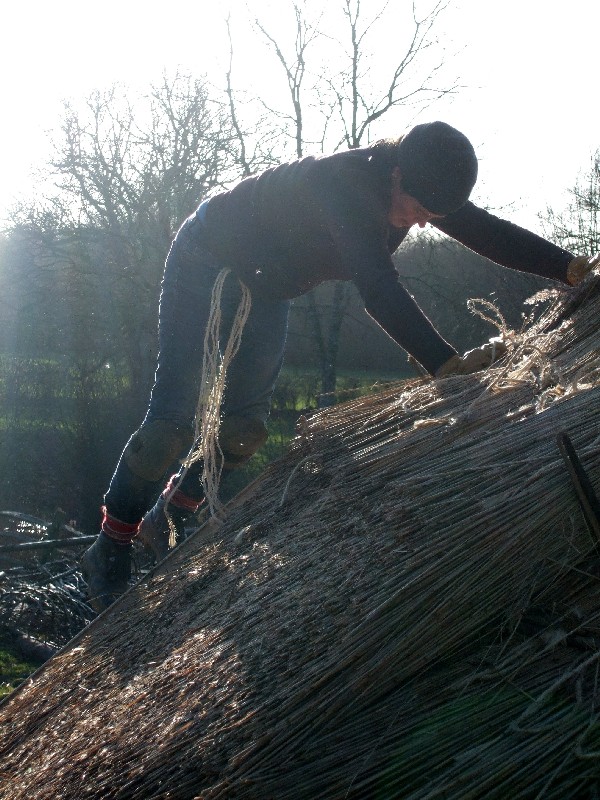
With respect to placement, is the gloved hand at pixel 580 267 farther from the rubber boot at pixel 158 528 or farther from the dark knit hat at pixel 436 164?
the rubber boot at pixel 158 528

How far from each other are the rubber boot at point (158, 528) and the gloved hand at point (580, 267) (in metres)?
1.79

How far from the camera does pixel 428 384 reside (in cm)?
279

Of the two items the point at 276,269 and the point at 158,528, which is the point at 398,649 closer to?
the point at 276,269

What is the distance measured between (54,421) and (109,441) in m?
1.31

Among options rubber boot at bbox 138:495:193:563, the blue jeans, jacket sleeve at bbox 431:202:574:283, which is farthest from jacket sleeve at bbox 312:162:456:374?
rubber boot at bbox 138:495:193:563

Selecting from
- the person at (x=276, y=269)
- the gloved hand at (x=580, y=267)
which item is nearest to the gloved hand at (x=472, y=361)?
the person at (x=276, y=269)

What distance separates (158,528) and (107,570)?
12.2 inches

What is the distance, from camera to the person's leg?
353 cm

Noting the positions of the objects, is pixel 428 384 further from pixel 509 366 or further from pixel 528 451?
pixel 528 451

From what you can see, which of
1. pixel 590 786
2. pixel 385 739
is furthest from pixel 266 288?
pixel 590 786

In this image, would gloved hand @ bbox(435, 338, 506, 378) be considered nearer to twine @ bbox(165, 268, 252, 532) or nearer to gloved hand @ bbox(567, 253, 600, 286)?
gloved hand @ bbox(567, 253, 600, 286)

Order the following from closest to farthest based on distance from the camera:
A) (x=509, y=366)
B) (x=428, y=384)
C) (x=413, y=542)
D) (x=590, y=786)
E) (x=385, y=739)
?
(x=590, y=786), (x=385, y=739), (x=413, y=542), (x=509, y=366), (x=428, y=384)

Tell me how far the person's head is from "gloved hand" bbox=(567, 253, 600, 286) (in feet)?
1.49

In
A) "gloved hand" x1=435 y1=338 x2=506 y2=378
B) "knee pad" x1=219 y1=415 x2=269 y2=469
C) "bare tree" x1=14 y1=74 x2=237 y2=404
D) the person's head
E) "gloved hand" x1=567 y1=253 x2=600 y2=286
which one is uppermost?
"bare tree" x1=14 y1=74 x2=237 y2=404
